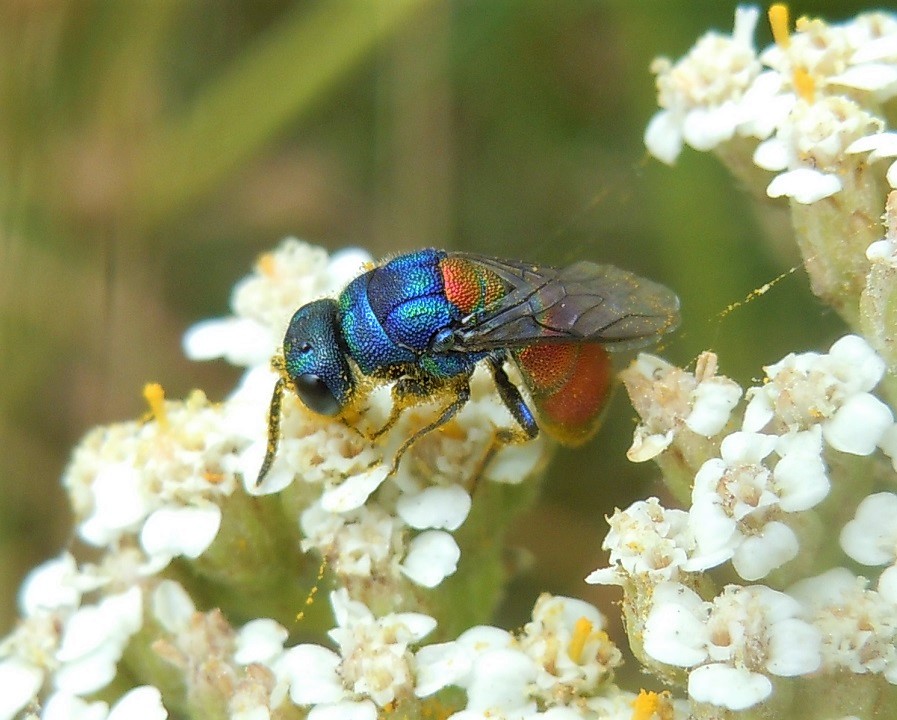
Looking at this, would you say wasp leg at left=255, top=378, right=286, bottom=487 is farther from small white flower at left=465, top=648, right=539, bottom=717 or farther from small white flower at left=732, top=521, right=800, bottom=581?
small white flower at left=732, top=521, right=800, bottom=581

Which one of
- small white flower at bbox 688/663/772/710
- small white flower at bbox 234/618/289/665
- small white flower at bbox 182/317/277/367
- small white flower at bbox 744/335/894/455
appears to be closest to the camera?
small white flower at bbox 688/663/772/710

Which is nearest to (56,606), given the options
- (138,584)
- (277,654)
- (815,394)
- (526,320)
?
(138,584)

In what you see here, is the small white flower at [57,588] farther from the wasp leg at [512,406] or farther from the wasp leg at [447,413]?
the wasp leg at [512,406]

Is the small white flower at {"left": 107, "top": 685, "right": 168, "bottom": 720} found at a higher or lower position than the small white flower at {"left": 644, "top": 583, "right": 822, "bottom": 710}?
higher

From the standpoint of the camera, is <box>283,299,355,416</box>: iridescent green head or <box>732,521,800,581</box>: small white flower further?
<box>283,299,355,416</box>: iridescent green head

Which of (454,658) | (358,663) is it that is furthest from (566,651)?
(358,663)

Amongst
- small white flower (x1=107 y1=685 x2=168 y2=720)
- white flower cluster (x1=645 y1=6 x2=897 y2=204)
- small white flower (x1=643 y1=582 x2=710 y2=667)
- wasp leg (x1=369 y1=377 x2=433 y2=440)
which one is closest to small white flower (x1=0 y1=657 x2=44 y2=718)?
small white flower (x1=107 y1=685 x2=168 y2=720)

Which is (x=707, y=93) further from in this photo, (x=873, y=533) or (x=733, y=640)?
(x=733, y=640)
